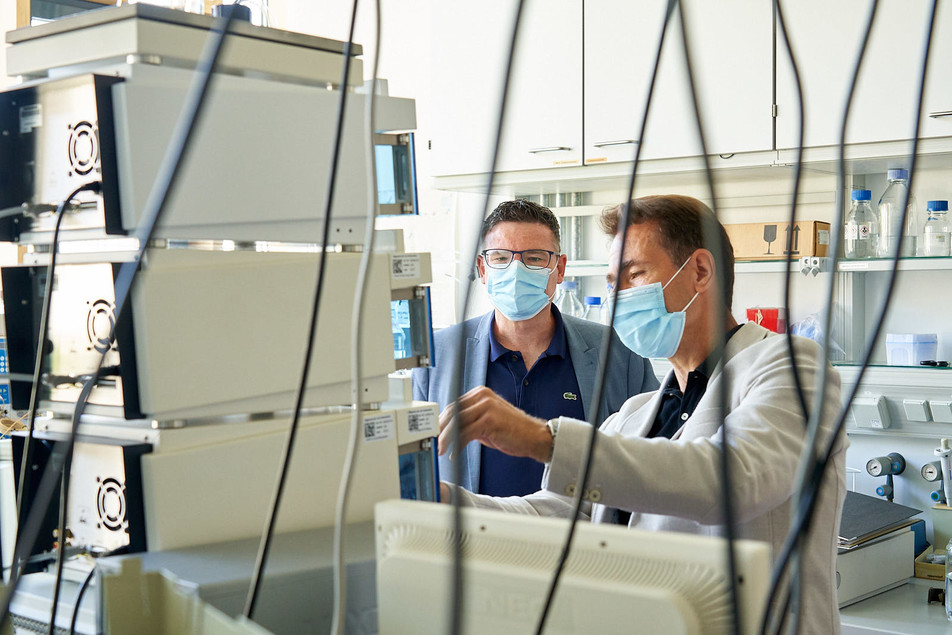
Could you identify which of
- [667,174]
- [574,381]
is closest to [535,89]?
[667,174]

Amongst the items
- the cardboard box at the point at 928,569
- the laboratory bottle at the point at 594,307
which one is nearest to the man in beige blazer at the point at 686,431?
the cardboard box at the point at 928,569

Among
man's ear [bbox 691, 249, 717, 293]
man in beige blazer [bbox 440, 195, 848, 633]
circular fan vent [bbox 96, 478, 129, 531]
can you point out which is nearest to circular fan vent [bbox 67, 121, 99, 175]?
circular fan vent [bbox 96, 478, 129, 531]

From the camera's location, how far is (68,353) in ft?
3.77

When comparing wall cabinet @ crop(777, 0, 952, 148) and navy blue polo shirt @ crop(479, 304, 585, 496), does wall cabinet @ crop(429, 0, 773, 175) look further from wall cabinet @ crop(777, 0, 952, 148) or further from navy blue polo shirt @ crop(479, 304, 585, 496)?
navy blue polo shirt @ crop(479, 304, 585, 496)

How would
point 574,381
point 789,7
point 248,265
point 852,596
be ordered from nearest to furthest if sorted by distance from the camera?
point 248,265, point 852,596, point 574,381, point 789,7

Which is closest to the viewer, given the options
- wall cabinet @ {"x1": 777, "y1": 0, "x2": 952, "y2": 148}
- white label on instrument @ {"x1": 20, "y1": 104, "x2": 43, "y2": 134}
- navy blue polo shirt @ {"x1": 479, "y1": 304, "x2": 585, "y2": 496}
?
white label on instrument @ {"x1": 20, "y1": 104, "x2": 43, "y2": 134}

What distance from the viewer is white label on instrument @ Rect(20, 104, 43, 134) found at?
114 centimetres

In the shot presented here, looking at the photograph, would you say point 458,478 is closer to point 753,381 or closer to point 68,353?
point 68,353

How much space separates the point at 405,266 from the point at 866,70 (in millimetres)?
1645

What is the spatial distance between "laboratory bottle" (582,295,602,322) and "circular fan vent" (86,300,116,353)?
2.09 m

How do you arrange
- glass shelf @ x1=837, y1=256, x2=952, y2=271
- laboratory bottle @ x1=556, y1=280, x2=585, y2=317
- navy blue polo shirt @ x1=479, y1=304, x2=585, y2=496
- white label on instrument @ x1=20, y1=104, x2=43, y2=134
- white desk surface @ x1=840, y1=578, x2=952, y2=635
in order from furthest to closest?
laboratory bottle @ x1=556, y1=280, x2=585, y2=317, glass shelf @ x1=837, y1=256, x2=952, y2=271, navy blue polo shirt @ x1=479, y1=304, x2=585, y2=496, white desk surface @ x1=840, y1=578, x2=952, y2=635, white label on instrument @ x1=20, y1=104, x2=43, y2=134

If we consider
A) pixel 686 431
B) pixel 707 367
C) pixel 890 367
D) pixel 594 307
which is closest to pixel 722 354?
pixel 686 431

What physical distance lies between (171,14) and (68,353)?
1.42ft

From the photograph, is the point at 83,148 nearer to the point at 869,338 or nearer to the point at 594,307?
the point at 869,338
